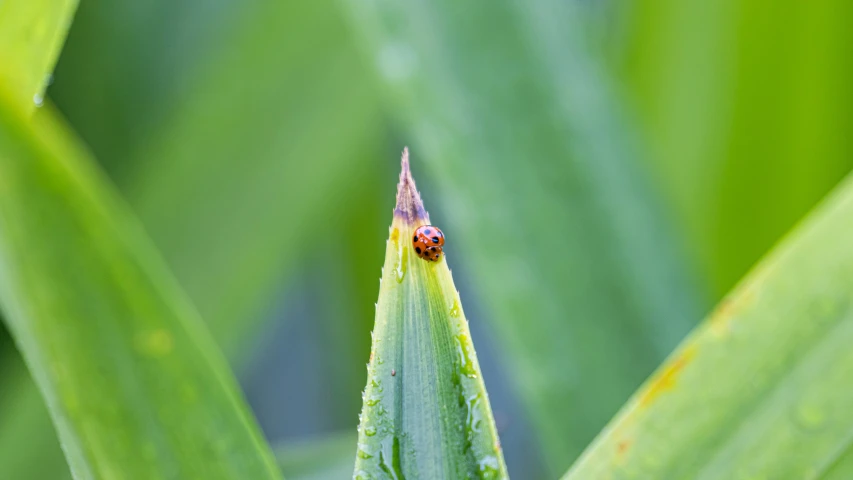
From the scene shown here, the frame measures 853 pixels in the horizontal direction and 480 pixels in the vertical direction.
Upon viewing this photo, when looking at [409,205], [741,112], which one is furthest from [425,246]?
[741,112]

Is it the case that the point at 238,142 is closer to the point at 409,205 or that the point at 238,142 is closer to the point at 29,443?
the point at 29,443

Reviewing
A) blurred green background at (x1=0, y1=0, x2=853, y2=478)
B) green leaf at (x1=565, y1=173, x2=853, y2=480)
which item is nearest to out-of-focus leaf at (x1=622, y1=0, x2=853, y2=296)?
blurred green background at (x1=0, y1=0, x2=853, y2=478)

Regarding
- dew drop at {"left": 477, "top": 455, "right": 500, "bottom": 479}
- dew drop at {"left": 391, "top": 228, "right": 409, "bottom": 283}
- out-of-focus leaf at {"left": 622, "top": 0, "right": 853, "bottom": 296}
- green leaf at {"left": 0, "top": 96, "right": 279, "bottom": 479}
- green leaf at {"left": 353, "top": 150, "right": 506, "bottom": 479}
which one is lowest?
dew drop at {"left": 477, "top": 455, "right": 500, "bottom": 479}

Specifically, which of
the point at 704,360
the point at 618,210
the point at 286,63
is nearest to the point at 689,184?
the point at 618,210

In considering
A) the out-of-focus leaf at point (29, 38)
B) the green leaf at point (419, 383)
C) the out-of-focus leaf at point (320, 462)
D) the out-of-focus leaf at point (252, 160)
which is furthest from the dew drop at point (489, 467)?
the out-of-focus leaf at point (252, 160)

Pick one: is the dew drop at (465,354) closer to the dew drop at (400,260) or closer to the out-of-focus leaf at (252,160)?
the dew drop at (400,260)

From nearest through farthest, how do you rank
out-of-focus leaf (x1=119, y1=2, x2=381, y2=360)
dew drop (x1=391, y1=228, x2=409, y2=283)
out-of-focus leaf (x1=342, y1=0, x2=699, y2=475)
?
dew drop (x1=391, y1=228, x2=409, y2=283) → out-of-focus leaf (x1=342, y1=0, x2=699, y2=475) → out-of-focus leaf (x1=119, y1=2, x2=381, y2=360)

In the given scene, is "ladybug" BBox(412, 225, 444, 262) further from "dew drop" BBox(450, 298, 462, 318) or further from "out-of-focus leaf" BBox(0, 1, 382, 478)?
"out-of-focus leaf" BBox(0, 1, 382, 478)

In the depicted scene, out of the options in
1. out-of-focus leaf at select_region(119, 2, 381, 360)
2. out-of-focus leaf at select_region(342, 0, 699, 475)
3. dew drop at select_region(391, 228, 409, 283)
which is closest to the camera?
dew drop at select_region(391, 228, 409, 283)
